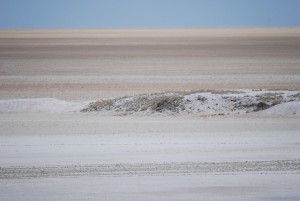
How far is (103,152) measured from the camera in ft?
44.5

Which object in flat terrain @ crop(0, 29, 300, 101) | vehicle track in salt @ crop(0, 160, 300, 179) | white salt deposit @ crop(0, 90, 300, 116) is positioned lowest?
vehicle track in salt @ crop(0, 160, 300, 179)

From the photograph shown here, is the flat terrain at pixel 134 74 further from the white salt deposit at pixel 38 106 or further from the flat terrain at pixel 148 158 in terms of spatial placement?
the flat terrain at pixel 148 158

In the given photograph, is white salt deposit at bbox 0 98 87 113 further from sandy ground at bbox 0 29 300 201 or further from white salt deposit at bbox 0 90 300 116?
sandy ground at bbox 0 29 300 201

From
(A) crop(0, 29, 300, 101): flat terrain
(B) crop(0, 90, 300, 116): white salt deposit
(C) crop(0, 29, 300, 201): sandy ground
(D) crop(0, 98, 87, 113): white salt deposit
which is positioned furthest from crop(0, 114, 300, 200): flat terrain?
(A) crop(0, 29, 300, 101): flat terrain

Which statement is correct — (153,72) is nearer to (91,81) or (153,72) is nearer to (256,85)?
(91,81)

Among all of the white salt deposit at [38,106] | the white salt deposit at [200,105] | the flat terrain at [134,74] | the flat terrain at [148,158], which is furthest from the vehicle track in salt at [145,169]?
the flat terrain at [134,74]

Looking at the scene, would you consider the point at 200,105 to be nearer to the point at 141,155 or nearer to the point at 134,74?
the point at 141,155

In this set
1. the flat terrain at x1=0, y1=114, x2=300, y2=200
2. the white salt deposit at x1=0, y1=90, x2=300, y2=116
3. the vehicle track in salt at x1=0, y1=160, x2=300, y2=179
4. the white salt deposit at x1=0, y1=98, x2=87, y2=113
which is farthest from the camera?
the white salt deposit at x1=0, y1=98, x2=87, y2=113

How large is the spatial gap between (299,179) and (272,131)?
521cm

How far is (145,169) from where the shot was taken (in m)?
→ 11.8

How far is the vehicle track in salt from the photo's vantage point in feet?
37.2

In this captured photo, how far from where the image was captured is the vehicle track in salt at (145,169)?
11352mm

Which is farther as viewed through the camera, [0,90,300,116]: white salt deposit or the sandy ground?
[0,90,300,116]: white salt deposit

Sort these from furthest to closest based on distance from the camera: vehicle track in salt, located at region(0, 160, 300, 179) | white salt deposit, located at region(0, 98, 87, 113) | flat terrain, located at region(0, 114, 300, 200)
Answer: white salt deposit, located at region(0, 98, 87, 113) → vehicle track in salt, located at region(0, 160, 300, 179) → flat terrain, located at region(0, 114, 300, 200)
